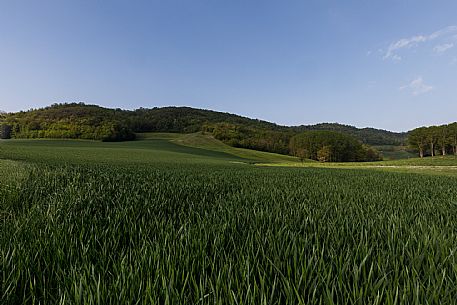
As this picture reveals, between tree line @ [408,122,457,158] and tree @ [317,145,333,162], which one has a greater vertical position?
tree line @ [408,122,457,158]

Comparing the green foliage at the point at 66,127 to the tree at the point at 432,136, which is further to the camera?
the green foliage at the point at 66,127

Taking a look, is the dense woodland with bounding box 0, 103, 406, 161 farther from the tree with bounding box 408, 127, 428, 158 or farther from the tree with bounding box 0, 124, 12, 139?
the tree with bounding box 408, 127, 428, 158

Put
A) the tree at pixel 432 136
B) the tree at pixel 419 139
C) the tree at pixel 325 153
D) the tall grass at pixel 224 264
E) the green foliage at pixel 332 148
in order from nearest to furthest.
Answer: the tall grass at pixel 224 264 → the tree at pixel 432 136 → the tree at pixel 419 139 → the tree at pixel 325 153 → the green foliage at pixel 332 148

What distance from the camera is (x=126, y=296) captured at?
4.97 feet

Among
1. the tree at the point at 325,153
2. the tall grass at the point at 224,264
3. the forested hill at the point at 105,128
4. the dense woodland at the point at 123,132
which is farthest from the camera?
the dense woodland at the point at 123,132

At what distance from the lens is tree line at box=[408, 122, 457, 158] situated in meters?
71.7

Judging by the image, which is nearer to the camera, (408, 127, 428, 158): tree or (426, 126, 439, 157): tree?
(426, 126, 439, 157): tree

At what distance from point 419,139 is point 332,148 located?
25.0 m

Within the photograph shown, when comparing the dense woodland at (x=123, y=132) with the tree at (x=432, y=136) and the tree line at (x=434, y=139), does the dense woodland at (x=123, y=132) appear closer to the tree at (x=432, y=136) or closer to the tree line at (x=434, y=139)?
the tree line at (x=434, y=139)

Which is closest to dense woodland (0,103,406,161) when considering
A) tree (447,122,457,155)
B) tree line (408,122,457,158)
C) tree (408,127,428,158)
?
tree (408,127,428,158)

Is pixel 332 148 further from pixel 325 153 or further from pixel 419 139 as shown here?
pixel 419 139

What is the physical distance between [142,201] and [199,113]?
165 metres

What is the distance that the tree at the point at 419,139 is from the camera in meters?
75.2

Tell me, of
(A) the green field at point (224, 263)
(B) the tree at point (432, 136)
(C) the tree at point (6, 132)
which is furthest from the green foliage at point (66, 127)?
(B) the tree at point (432, 136)
